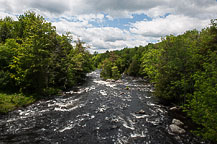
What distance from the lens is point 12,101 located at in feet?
59.5

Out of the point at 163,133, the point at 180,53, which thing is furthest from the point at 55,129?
the point at 180,53

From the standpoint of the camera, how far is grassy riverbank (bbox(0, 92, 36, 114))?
16406 millimetres

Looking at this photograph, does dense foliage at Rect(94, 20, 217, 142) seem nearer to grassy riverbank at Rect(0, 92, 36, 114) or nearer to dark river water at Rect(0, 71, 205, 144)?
dark river water at Rect(0, 71, 205, 144)

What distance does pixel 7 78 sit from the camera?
68.1 feet

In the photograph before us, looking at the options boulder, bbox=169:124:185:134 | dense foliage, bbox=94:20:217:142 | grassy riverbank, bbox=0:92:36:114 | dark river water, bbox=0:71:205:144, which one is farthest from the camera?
grassy riverbank, bbox=0:92:36:114

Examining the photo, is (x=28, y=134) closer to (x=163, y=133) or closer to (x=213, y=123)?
(x=163, y=133)

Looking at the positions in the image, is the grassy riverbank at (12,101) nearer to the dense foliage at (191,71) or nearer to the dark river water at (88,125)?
the dark river water at (88,125)

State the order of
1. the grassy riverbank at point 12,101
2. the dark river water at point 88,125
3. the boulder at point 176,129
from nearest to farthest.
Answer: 1. the dark river water at point 88,125
2. the boulder at point 176,129
3. the grassy riverbank at point 12,101

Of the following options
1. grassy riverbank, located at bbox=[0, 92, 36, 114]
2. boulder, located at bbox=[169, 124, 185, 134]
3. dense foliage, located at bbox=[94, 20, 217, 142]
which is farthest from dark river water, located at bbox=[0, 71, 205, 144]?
dense foliage, located at bbox=[94, 20, 217, 142]

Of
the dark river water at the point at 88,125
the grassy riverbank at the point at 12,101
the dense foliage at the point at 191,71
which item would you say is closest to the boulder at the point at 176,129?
the dark river water at the point at 88,125

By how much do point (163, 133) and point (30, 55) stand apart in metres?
24.1

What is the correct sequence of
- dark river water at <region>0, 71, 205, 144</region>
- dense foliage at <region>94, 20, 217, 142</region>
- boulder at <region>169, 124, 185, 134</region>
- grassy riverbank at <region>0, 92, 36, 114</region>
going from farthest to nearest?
grassy riverbank at <region>0, 92, 36, 114</region> < boulder at <region>169, 124, 185, 134</region> < dark river water at <region>0, 71, 205, 144</region> < dense foliage at <region>94, 20, 217, 142</region>

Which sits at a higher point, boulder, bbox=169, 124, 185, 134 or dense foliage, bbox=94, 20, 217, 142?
dense foliage, bbox=94, 20, 217, 142

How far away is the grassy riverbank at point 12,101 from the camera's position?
16.4m
